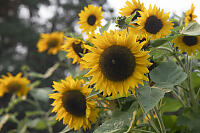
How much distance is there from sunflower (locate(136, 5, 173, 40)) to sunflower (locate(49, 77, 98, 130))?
0.15 meters

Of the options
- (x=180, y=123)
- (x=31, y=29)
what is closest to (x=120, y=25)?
(x=180, y=123)

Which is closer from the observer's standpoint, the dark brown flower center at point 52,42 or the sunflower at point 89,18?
the sunflower at point 89,18

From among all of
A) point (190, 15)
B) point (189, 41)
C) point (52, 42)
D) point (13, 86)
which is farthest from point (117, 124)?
point (52, 42)

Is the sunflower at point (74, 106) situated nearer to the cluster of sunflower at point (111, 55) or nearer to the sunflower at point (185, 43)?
the cluster of sunflower at point (111, 55)

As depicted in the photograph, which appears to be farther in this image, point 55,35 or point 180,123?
point 55,35

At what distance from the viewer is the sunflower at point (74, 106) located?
389 millimetres

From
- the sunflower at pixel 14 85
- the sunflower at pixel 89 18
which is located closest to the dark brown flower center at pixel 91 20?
the sunflower at pixel 89 18

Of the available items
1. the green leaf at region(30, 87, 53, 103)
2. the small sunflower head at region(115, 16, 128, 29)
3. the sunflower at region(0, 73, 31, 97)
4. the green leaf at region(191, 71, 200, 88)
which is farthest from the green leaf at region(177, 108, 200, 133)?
the sunflower at region(0, 73, 31, 97)

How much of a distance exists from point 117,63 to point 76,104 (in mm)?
124

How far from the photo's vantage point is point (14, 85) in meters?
1.13

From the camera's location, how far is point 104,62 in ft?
1.05

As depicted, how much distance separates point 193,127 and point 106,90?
7.7 inches

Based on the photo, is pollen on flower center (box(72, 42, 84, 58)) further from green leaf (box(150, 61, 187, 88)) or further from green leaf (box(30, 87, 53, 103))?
green leaf (box(30, 87, 53, 103))

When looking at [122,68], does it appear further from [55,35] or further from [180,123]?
[55,35]
